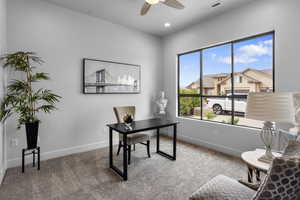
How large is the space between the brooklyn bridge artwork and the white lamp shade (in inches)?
119

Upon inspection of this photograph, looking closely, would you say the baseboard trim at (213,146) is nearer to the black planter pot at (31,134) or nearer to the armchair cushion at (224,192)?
the armchair cushion at (224,192)

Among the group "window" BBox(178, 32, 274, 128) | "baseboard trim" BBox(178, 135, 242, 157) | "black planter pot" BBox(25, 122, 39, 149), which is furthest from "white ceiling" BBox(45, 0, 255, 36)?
"baseboard trim" BBox(178, 135, 242, 157)

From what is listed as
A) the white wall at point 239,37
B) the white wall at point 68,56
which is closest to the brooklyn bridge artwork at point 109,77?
the white wall at point 68,56

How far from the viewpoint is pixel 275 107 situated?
55.7 inches

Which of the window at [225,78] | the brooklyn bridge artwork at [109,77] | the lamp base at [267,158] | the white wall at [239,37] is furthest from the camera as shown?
the brooklyn bridge artwork at [109,77]

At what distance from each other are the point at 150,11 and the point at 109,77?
67.6 inches

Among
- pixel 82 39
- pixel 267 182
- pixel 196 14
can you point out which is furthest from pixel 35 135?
pixel 196 14

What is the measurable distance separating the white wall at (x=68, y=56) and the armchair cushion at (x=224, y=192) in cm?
288

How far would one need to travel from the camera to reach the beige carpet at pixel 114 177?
1952 mm

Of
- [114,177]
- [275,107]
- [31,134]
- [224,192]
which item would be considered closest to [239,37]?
→ [275,107]

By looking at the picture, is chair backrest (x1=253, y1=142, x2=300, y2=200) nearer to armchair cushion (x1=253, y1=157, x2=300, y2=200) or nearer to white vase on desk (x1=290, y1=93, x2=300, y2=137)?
armchair cushion (x1=253, y1=157, x2=300, y2=200)

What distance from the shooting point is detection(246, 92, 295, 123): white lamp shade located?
1.41 metres

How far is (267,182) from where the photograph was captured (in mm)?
756

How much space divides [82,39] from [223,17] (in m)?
3.08
